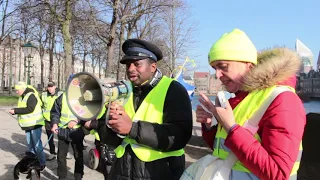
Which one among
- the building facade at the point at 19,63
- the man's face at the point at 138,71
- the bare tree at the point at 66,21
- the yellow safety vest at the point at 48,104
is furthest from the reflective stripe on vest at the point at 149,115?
the bare tree at the point at 66,21

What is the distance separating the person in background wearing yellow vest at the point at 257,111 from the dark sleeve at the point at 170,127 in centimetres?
34

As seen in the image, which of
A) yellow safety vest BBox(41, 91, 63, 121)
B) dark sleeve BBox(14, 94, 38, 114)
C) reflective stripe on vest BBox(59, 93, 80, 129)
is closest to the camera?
reflective stripe on vest BBox(59, 93, 80, 129)

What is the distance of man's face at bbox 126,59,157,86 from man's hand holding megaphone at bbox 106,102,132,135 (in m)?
0.40

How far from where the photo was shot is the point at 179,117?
2.18m

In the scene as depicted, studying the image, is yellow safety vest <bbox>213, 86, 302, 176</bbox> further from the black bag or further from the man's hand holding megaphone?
the black bag

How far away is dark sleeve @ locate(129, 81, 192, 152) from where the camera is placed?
6.73 feet

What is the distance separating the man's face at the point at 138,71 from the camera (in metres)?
2.27

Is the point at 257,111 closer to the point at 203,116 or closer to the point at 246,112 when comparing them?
the point at 246,112

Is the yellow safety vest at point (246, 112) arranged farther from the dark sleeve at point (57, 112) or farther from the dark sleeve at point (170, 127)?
the dark sleeve at point (57, 112)

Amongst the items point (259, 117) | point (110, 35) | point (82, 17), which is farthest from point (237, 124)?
point (82, 17)

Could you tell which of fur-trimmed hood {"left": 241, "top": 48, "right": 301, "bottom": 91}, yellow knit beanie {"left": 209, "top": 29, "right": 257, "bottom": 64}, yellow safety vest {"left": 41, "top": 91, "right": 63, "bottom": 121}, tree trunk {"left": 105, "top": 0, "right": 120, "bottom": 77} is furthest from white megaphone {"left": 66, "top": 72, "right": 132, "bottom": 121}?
tree trunk {"left": 105, "top": 0, "right": 120, "bottom": 77}

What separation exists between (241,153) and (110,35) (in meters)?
14.7

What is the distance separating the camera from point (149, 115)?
221cm

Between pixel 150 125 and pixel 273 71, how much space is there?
83cm
